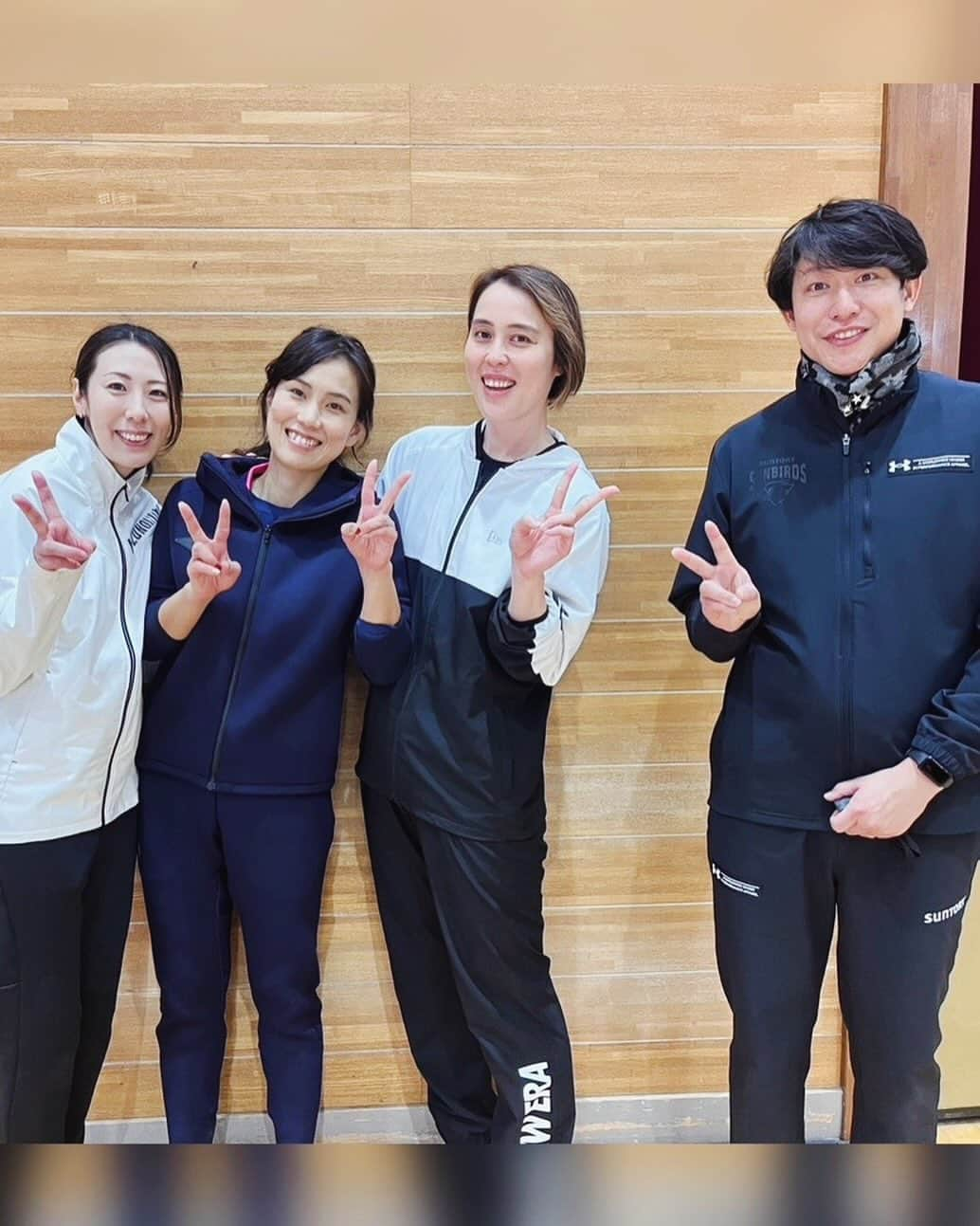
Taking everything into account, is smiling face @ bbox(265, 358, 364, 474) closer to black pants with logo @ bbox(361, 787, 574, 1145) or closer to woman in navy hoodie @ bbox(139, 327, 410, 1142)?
woman in navy hoodie @ bbox(139, 327, 410, 1142)

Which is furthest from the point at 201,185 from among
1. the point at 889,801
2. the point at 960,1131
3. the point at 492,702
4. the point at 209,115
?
the point at 960,1131

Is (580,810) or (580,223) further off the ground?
(580,223)

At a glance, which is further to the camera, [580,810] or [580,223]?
[580,810]

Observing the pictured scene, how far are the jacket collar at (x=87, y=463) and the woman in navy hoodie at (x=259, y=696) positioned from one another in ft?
0.60

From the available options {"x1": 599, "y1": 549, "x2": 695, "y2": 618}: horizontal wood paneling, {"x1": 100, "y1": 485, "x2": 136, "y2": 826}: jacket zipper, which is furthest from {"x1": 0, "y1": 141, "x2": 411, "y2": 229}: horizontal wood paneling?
{"x1": 599, "y1": 549, "x2": 695, "y2": 618}: horizontal wood paneling

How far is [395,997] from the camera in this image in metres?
2.60

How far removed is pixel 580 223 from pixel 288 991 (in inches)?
72.8

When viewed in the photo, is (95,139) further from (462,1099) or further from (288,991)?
(462,1099)

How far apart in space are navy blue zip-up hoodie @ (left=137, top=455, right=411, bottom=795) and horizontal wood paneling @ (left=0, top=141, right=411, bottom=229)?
600 millimetres

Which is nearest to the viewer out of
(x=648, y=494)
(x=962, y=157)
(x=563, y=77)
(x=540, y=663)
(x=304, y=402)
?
(x=563, y=77)

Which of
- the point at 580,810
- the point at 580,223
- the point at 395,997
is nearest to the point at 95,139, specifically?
the point at 580,223

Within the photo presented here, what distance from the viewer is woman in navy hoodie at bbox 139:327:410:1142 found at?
7.20ft

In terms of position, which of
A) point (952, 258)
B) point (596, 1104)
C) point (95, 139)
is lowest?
point (596, 1104)

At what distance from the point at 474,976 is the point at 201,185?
184 cm
